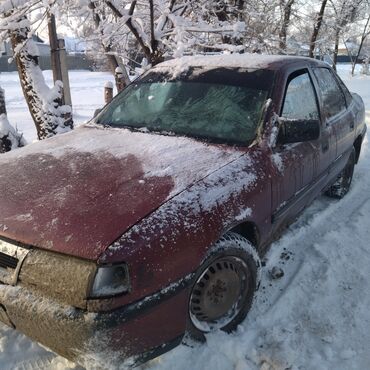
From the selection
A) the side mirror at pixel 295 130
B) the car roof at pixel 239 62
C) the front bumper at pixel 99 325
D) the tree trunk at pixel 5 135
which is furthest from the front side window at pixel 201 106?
the tree trunk at pixel 5 135

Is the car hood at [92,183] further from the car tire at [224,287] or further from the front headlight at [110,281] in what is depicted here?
the car tire at [224,287]

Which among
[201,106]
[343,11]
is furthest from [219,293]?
[343,11]

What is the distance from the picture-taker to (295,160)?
311 cm

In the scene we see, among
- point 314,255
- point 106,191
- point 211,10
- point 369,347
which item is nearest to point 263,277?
point 314,255

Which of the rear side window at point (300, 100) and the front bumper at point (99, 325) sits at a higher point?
the rear side window at point (300, 100)

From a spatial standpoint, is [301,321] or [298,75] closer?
[301,321]

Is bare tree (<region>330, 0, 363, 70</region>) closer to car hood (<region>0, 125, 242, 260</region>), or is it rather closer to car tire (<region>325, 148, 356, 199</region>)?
car tire (<region>325, 148, 356, 199</region>)

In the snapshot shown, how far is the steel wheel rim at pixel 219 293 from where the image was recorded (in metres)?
2.35

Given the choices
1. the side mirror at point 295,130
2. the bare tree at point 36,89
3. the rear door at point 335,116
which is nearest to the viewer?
the side mirror at point 295,130

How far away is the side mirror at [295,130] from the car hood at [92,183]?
17.4 inches

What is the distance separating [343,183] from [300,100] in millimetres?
1845

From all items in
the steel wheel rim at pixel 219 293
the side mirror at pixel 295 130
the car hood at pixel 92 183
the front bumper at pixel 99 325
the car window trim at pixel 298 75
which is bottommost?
the steel wheel rim at pixel 219 293

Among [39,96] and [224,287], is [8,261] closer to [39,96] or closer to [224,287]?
[224,287]

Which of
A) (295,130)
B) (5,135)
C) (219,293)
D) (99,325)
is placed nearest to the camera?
(99,325)
